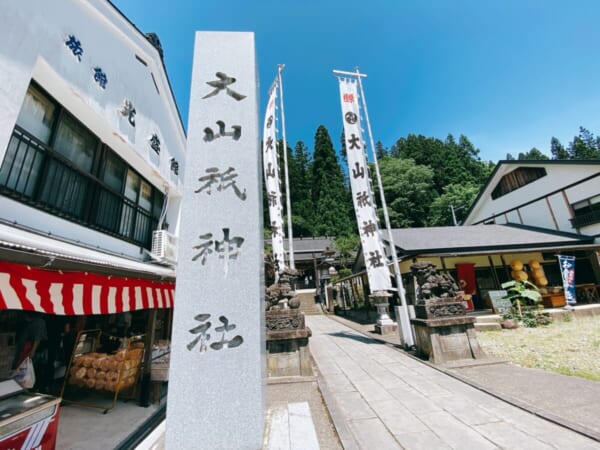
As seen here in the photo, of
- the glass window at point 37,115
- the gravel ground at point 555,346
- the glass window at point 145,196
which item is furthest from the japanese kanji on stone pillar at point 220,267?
the gravel ground at point 555,346

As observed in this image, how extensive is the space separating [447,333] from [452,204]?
110ft

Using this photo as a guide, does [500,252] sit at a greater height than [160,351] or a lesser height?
greater

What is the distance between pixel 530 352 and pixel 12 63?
1185cm

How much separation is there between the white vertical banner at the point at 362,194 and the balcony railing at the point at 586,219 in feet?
49.9

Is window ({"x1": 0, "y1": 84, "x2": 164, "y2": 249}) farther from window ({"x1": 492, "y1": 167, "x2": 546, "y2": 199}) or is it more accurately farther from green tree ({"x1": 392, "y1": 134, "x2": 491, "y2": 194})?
green tree ({"x1": 392, "y1": 134, "x2": 491, "y2": 194})

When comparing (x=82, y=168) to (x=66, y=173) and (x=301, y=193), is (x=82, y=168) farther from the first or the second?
(x=301, y=193)

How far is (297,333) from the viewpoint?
19.2 feet

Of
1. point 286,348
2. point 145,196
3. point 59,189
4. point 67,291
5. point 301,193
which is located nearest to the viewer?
point 67,291

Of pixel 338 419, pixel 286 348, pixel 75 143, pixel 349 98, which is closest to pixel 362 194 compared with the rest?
pixel 349 98

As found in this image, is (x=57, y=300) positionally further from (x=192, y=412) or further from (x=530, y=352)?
(x=530, y=352)

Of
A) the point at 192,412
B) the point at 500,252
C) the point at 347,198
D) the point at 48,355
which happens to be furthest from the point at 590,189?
the point at 347,198

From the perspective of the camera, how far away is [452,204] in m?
34.2

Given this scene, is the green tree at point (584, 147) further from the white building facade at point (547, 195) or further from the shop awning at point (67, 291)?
the shop awning at point (67, 291)

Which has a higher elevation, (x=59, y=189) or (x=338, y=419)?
(x=59, y=189)
